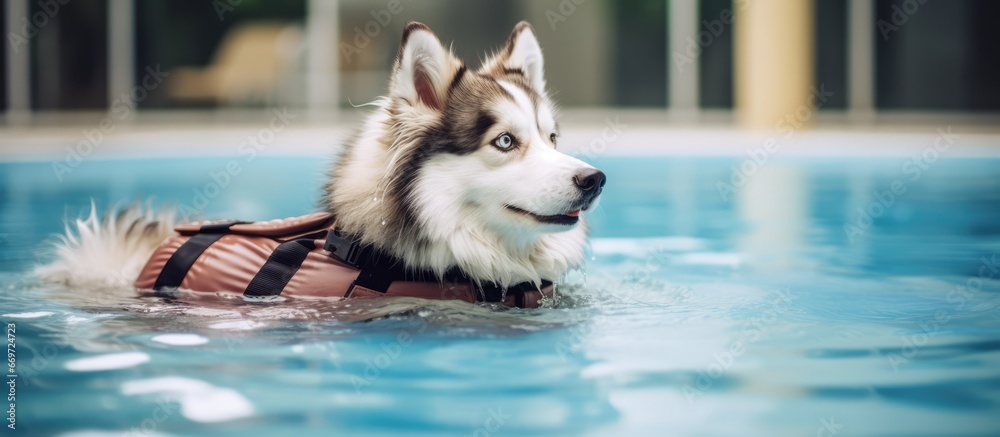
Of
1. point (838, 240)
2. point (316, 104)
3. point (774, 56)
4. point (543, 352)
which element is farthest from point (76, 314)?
point (316, 104)

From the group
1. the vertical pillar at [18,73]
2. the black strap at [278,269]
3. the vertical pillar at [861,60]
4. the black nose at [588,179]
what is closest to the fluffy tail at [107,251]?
the black strap at [278,269]

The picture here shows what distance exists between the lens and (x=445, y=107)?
3.67 metres

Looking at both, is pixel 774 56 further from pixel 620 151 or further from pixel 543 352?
pixel 543 352

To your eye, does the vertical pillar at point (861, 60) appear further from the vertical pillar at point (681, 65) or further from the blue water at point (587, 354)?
the blue water at point (587, 354)

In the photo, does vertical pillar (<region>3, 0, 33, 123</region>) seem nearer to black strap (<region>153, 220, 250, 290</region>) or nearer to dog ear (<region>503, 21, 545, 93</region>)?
black strap (<region>153, 220, 250, 290</region>)

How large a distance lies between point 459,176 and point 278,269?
0.72m

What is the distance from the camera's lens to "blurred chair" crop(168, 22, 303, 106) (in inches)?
615

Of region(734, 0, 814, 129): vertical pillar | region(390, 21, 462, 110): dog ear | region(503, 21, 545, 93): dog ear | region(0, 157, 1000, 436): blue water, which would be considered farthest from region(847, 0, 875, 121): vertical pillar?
region(390, 21, 462, 110): dog ear

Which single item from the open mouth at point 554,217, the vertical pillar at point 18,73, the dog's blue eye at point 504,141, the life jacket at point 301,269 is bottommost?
the life jacket at point 301,269

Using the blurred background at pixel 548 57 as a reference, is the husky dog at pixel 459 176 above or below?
below

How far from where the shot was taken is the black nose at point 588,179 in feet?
11.4

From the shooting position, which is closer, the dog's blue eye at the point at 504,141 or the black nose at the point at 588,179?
the black nose at the point at 588,179

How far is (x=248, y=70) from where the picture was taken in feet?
52.4

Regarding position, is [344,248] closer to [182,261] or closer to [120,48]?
[182,261]
